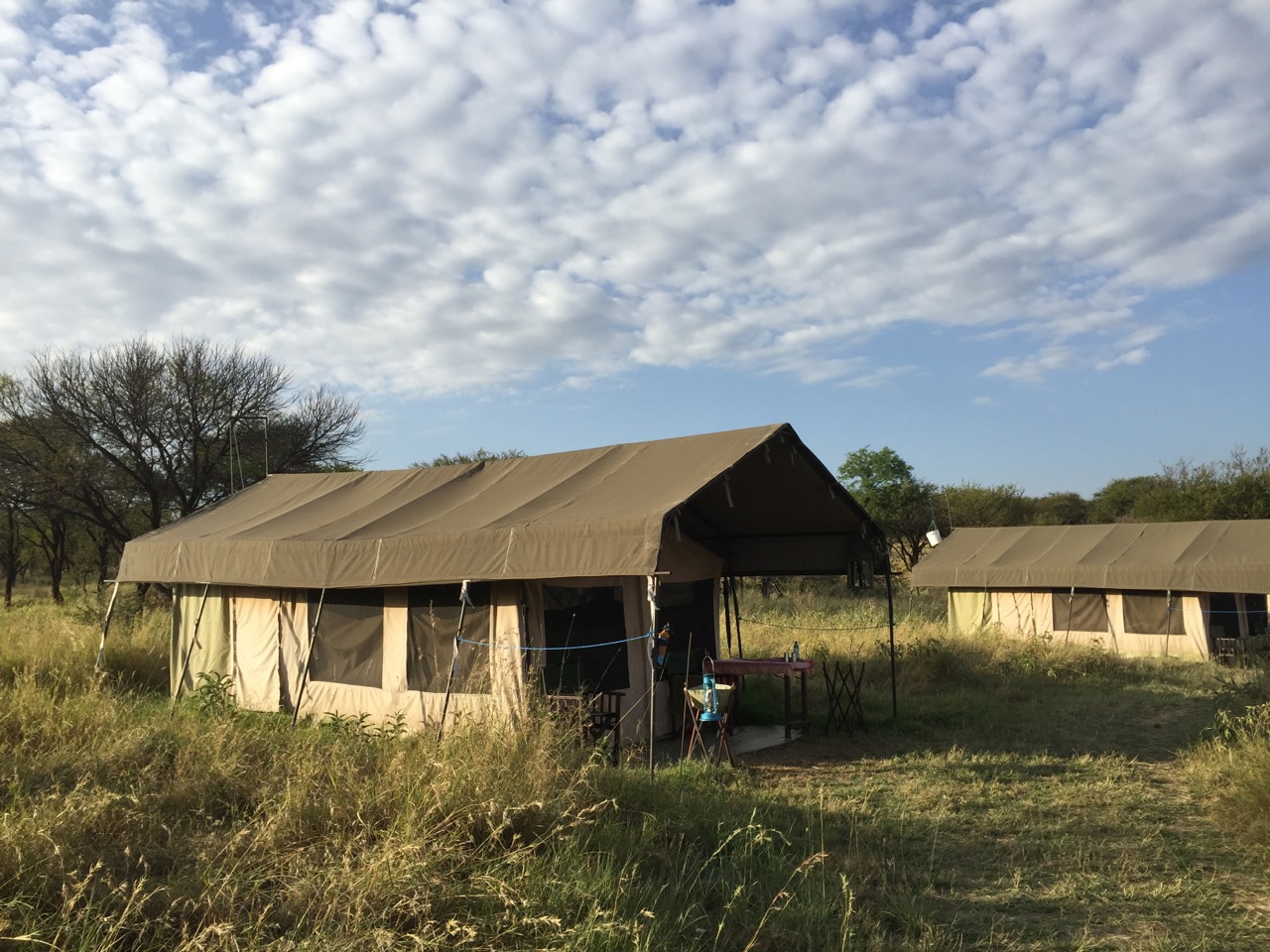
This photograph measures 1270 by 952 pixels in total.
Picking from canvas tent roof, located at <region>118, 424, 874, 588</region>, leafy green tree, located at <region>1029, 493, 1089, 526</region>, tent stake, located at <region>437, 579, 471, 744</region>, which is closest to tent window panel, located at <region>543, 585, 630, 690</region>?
tent stake, located at <region>437, 579, 471, 744</region>

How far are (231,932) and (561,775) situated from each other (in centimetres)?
215

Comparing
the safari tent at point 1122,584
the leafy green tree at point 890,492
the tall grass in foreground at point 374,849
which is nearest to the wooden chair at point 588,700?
the tall grass in foreground at point 374,849

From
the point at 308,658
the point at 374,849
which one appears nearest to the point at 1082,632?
the point at 308,658

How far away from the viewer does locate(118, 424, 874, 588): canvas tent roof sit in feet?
25.2

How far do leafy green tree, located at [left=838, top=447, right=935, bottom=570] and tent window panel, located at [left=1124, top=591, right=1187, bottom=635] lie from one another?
16082 millimetres

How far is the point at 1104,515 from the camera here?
42.5 metres

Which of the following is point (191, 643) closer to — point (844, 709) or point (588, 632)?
point (588, 632)

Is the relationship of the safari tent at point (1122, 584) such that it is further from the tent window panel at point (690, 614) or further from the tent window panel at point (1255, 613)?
the tent window panel at point (690, 614)

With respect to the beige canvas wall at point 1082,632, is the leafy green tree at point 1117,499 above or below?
above

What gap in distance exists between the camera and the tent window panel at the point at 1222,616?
613 inches

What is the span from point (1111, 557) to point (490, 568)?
13351mm

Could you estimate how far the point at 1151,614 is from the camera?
16.1m

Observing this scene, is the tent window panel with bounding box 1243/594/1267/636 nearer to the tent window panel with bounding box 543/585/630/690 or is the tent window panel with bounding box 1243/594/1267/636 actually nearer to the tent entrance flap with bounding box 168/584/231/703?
the tent window panel with bounding box 543/585/630/690

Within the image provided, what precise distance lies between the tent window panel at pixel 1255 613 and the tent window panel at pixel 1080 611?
2222 millimetres
